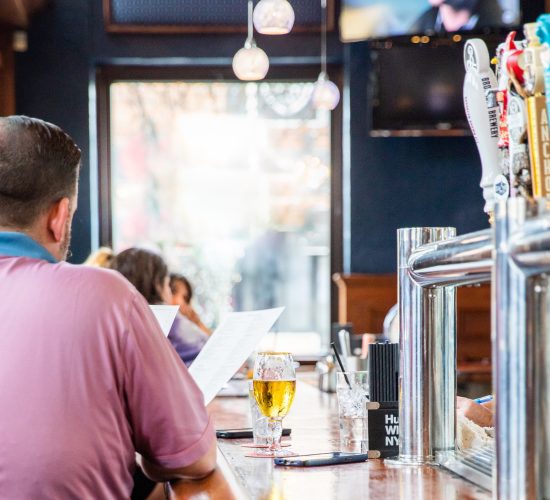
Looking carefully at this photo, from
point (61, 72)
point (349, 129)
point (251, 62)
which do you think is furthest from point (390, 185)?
point (61, 72)

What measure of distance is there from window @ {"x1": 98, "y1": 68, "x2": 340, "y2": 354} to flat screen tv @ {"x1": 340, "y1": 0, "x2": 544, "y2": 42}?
602 millimetres

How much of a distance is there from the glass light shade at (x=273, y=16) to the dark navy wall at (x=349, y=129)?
6.28ft

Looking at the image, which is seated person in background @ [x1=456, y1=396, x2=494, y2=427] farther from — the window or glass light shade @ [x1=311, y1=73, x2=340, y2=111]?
the window

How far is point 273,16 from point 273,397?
2760 mm

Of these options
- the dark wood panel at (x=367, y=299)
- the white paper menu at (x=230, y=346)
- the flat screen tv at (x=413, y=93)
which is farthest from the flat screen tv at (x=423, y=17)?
the white paper menu at (x=230, y=346)

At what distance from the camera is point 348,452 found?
4.44ft

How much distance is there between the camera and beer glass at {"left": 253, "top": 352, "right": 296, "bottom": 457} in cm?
146

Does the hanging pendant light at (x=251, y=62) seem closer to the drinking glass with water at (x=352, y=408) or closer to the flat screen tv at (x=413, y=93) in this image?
the flat screen tv at (x=413, y=93)

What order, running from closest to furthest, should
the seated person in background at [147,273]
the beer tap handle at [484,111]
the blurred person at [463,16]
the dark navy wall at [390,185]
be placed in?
the beer tap handle at [484,111], the seated person in background at [147,273], the blurred person at [463,16], the dark navy wall at [390,185]

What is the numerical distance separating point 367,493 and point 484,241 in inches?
12.6

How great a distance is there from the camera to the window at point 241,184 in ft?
19.7

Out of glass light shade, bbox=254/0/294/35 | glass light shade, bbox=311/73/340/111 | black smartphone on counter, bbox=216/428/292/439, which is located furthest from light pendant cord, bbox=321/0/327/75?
black smartphone on counter, bbox=216/428/292/439

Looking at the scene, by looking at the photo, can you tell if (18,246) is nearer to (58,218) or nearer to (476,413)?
(58,218)

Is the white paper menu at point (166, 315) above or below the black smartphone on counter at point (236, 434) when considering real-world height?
above
